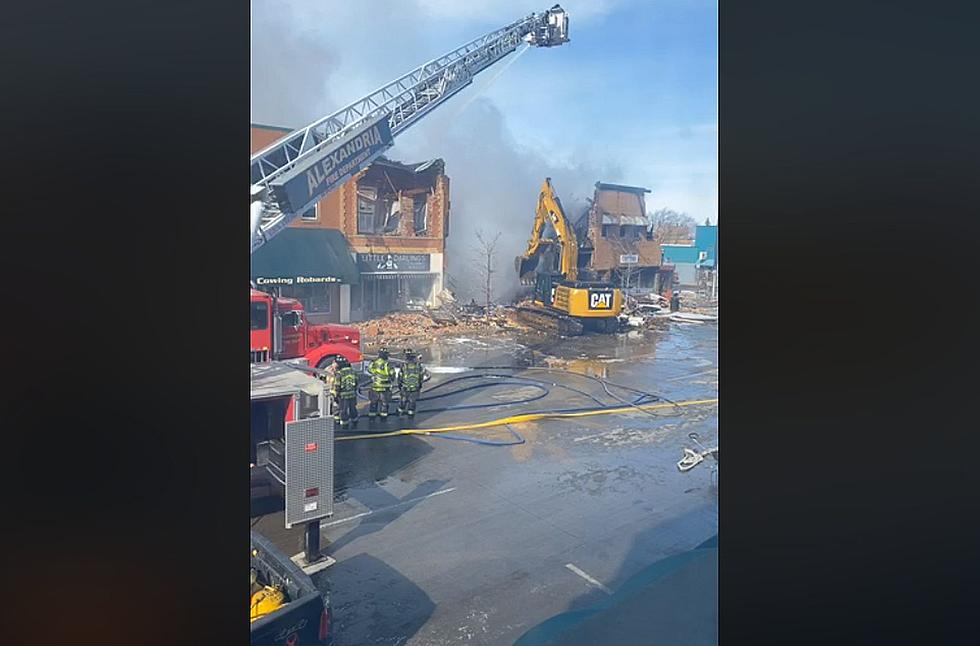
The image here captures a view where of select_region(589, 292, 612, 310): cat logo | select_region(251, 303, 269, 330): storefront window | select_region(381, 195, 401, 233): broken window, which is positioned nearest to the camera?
select_region(251, 303, 269, 330): storefront window

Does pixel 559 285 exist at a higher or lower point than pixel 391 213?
lower

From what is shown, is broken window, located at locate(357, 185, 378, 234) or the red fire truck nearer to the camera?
the red fire truck

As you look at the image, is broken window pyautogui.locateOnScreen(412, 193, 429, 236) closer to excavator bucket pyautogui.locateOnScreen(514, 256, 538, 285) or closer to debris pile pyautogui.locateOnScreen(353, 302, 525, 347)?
debris pile pyautogui.locateOnScreen(353, 302, 525, 347)

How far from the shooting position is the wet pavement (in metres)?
3.23

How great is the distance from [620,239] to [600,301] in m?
0.86

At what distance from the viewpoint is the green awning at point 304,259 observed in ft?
13.9

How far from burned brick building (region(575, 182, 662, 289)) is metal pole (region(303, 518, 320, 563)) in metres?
3.94

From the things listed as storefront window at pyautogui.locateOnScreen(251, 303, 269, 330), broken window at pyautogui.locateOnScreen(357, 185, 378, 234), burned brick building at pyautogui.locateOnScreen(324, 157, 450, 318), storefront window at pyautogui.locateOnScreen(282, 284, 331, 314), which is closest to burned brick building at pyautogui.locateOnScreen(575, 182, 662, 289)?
burned brick building at pyautogui.locateOnScreen(324, 157, 450, 318)

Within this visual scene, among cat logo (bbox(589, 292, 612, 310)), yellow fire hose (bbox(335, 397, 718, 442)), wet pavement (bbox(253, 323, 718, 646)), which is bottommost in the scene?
wet pavement (bbox(253, 323, 718, 646))

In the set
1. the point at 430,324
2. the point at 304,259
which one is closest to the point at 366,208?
the point at 304,259

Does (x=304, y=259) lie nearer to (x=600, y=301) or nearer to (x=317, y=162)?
(x=317, y=162)

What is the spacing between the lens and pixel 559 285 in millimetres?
6117
